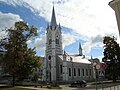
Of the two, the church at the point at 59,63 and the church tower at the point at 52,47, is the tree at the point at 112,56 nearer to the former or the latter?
the church at the point at 59,63

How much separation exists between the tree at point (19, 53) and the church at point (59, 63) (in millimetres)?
37410

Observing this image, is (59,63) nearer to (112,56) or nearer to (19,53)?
(112,56)

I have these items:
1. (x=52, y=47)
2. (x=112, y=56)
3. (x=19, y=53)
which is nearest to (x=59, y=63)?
(x=52, y=47)

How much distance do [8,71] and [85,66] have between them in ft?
175

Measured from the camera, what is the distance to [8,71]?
4059cm

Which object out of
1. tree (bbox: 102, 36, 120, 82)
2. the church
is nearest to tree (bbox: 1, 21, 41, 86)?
tree (bbox: 102, 36, 120, 82)

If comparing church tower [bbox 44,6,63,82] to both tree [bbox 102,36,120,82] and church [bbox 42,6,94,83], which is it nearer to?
church [bbox 42,6,94,83]

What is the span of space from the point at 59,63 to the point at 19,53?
43.3 meters

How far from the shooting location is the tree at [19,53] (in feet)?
131

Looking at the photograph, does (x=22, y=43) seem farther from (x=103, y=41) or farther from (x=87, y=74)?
(x=87, y=74)

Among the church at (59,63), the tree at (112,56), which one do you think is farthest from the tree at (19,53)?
the church at (59,63)

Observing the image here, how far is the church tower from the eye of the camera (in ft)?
272

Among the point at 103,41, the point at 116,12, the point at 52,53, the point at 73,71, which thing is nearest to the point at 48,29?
the point at 52,53

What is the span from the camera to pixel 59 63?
82.7 metres
